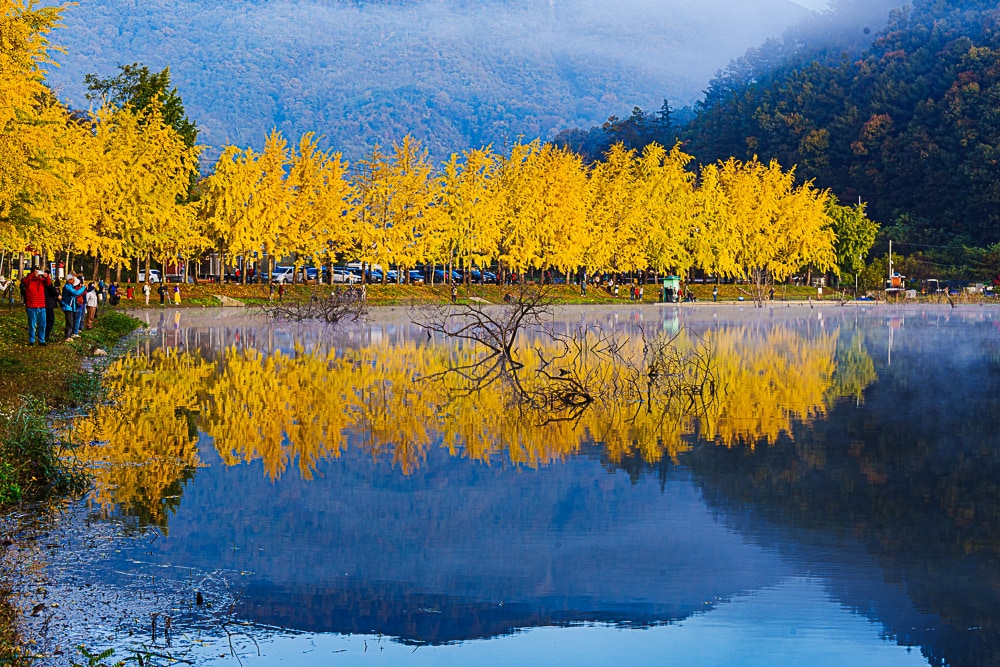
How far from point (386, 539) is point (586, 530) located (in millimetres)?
1784

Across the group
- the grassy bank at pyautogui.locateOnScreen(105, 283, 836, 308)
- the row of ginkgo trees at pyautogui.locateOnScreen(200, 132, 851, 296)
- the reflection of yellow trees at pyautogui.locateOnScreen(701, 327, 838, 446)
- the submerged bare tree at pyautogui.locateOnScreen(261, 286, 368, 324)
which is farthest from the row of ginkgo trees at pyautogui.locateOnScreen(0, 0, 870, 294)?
the reflection of yellow trees at pyautogui.locateOnScreen(701, 327, 838, 446)

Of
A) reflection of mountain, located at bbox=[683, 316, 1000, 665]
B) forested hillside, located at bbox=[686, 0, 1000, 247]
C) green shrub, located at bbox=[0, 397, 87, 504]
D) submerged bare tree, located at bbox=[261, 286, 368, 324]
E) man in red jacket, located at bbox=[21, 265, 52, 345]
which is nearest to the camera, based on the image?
reflection of mountain, located at bbox=[683, 316, 1000, 665]

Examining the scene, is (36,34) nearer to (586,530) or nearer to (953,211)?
(586,530)

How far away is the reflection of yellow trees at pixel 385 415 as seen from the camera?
1592 cm

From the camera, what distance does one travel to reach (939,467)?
50.1 feet

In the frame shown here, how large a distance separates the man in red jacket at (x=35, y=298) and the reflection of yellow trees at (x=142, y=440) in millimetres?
3848

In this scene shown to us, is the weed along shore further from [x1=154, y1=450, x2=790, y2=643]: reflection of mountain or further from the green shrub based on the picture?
[x1=154, y1=450, x2=790, y2=643]: reflection of mountain

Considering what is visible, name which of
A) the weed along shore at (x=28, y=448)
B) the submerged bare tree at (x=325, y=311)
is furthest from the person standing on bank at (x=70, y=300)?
the submerged bare tree at (x=325, y=311)

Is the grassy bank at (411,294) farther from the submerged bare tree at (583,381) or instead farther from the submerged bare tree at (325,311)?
the submerged bare tree at (583,381)

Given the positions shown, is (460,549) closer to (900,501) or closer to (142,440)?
(900,501)

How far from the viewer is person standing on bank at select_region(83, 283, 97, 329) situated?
37.5m

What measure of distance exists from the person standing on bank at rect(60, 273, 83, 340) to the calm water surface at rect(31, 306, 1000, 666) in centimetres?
1029

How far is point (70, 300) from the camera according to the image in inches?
1297

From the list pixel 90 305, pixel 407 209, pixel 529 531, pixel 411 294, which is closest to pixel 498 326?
pixel 529 531
